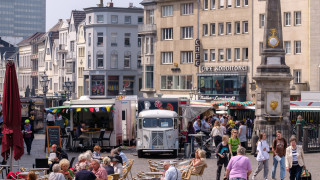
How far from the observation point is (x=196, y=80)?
88812 mm

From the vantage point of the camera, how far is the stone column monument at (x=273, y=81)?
4400 centimetres

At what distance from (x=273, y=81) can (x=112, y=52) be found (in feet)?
229

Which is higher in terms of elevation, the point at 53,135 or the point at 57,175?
the point at 57,175

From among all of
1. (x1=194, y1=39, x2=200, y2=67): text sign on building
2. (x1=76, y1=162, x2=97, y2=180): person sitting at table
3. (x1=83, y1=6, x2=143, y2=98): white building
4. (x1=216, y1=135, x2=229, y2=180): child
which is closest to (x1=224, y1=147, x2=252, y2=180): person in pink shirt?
(x1=76, y1=162, x2=97, y2=180): person sitting at table

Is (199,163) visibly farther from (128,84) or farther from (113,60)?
(113,60)

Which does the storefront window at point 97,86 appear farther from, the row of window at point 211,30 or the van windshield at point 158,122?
the van windshield at point 158,122

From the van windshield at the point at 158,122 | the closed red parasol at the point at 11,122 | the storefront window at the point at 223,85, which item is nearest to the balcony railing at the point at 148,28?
the storefront window at the point at 223,85

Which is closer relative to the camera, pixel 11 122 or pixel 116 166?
pixel 116 166

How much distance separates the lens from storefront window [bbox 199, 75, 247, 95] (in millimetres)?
83188

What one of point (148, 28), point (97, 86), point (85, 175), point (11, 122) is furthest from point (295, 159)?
point (97, 86)

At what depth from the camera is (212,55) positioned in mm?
87312

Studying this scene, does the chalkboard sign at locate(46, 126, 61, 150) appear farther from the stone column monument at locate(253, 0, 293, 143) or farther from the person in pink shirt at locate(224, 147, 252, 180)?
the person in pink shirt at locate(224, 147, 252, 180)

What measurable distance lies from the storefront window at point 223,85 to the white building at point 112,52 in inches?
1013

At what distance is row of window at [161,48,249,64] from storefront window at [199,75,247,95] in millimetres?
1805
